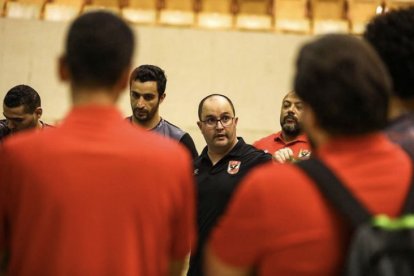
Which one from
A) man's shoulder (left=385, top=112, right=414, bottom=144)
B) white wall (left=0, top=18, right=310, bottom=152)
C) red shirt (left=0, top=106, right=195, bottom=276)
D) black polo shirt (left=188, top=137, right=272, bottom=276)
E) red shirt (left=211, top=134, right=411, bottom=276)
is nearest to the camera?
red shirt (left=211, top=134, right=411, bottom=276)

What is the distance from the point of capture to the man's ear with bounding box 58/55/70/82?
4.08 ft

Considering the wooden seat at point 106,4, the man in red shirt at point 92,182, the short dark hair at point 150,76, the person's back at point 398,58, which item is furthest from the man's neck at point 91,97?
the wooden seat at point 106,4

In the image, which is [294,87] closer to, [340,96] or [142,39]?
[340,96]

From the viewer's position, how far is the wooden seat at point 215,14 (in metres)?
5.68

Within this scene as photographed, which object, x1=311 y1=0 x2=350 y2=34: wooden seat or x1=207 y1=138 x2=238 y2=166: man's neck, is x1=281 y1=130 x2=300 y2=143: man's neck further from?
x1=311 y1=0 x2=350 y2=34: wooden seat

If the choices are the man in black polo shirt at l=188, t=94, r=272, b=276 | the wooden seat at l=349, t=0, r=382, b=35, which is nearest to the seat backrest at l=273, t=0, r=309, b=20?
the wooden seat at l=349, t=0, r=382, b=35

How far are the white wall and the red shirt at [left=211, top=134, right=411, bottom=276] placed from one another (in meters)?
4.13

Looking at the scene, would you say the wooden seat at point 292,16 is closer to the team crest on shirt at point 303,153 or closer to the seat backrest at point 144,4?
the seat backrest at point 144,4

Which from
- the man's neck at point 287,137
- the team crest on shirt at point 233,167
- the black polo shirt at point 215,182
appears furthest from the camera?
the man's neck at point 287,137

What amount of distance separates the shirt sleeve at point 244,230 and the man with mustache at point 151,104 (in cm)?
209

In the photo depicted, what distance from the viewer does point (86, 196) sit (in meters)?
1.17

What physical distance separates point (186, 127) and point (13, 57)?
67.6 inches

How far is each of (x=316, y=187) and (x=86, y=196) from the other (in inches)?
18.1

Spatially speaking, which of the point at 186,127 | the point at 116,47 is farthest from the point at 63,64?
the point at 186,127
